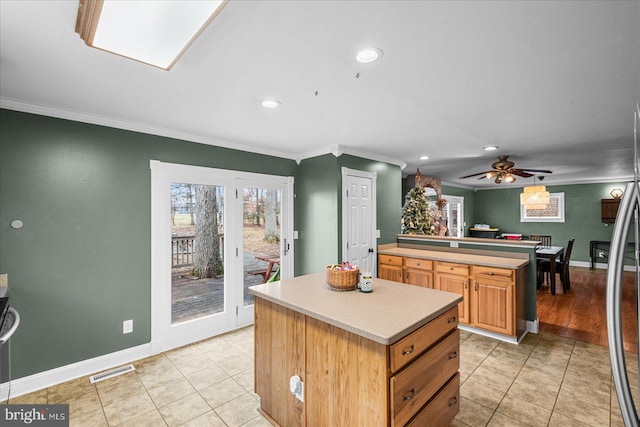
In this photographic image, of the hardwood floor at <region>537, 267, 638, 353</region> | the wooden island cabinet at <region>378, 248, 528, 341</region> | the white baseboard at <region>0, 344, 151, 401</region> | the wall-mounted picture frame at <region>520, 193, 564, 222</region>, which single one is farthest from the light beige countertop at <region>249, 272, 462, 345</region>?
the wall-mounted picture frame at <region>520, 193, 564, 222</region>

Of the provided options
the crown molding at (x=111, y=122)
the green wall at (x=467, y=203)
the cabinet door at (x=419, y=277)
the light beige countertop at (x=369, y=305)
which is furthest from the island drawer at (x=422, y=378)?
the green wall at (x=467, y=203)

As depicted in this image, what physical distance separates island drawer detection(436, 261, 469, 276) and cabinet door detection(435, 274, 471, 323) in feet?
0.16

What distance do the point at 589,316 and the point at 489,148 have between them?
2.76 m

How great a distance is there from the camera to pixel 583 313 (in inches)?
171

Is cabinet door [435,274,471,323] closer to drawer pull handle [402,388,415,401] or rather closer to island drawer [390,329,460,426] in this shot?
island drawer [390,329,460,426]

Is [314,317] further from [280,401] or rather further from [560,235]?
[560,235]

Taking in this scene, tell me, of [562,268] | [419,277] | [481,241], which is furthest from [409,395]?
[562,268]

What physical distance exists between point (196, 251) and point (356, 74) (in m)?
2.63

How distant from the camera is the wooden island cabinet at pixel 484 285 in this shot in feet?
10.9

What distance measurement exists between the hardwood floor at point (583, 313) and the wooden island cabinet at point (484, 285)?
70cm

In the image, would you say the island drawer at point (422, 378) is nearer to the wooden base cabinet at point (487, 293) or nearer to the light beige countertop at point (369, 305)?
the light beige countertop at point (369, 305)

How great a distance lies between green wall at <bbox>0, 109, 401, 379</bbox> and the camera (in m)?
2.45

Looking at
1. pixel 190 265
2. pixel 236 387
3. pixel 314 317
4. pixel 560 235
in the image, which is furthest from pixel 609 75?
pixel 560 235

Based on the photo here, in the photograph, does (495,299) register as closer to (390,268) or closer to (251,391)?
(390,268)
